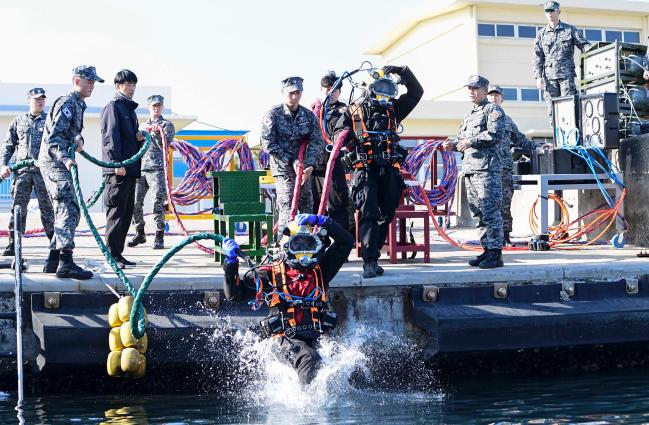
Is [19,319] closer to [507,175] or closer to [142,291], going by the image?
[142,291]

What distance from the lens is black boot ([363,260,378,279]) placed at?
7.83 metres

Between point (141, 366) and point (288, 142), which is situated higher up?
point (288, 142)

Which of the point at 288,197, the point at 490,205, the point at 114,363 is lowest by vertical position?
the point at 114,363

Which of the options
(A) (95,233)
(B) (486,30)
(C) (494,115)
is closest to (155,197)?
(A) (95,233)

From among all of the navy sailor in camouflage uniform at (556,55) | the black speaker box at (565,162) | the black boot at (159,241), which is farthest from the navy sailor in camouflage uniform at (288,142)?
the navy sailor in camouflage uniform at (556,55)

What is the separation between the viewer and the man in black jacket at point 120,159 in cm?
849

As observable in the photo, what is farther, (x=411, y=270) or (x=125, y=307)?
(x=411, y=270)

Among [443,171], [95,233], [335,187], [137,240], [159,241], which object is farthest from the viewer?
[443,171]

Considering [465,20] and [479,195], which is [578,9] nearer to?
[465,20]

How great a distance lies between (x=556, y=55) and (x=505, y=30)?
24.2 metres

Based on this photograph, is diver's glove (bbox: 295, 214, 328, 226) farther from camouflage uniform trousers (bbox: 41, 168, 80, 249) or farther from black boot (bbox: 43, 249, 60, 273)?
black boot (bbox: 43, 249, 60, 273)

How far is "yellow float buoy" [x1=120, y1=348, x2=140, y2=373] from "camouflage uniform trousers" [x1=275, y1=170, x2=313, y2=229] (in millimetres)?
1973

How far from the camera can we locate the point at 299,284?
6844mm

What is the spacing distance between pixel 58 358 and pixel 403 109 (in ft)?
12.0
